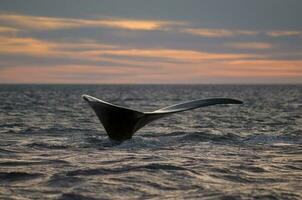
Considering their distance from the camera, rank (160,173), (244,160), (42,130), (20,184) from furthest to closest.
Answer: (42,130) < (244,160) < (160,173) < (20,184)

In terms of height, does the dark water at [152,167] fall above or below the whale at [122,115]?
below

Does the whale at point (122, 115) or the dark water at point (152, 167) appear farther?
the whale at point (122, 115)

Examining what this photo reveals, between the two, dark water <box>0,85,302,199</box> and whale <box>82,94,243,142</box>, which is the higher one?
whale <box>82,94,243,142</box>

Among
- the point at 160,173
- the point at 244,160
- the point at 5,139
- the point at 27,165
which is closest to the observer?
the point at 160,173

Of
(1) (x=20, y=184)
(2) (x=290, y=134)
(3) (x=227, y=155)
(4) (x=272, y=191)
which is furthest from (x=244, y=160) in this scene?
(2) (x=290, y=134)

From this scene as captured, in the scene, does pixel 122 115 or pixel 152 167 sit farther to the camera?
pixel 122 115

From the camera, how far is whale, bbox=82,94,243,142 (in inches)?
627

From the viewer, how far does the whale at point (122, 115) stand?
1593 centimetres

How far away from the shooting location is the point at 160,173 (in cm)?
1130

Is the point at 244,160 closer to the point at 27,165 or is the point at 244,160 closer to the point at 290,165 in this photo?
the point at 290,165

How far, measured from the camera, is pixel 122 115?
16.0m

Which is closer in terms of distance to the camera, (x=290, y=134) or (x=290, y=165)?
(x=290, y=165)

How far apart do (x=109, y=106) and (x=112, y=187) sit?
20.5 feet

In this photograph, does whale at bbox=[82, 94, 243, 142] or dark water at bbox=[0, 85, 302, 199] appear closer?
dark water at bbox=[0, 85, 302, 199]
